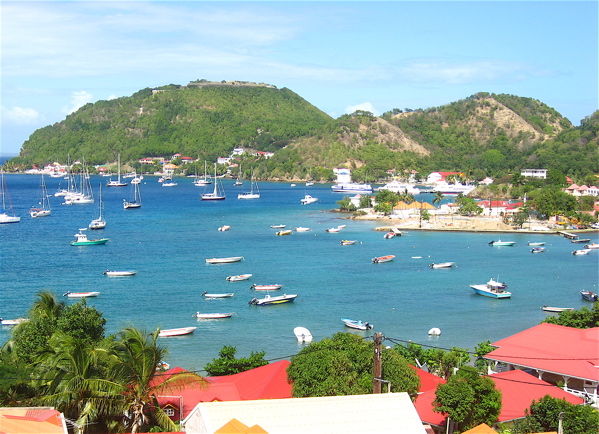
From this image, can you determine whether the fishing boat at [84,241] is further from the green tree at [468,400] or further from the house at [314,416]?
the house at [314,416]

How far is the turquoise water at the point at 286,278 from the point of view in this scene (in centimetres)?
2802

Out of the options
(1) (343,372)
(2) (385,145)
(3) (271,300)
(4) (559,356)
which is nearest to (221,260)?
(3) (271,300)

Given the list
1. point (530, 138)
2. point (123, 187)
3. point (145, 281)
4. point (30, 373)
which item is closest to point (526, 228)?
point (145, 281)

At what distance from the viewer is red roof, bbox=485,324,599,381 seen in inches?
674

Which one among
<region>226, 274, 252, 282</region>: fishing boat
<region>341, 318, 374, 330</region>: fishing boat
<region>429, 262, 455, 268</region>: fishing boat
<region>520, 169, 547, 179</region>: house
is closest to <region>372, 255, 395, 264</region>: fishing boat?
<region>429, 262, 455, 268</region>: fishing boat

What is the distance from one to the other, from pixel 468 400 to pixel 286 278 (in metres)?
25.8

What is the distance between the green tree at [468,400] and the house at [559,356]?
3955 millimetres

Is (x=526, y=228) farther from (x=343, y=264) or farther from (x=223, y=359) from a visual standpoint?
(x=223, y=359)

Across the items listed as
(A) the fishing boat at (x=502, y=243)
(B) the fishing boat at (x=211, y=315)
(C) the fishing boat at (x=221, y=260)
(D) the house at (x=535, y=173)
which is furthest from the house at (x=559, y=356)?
(D) the house at (x=535, y=173)

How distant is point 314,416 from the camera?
35.8ft

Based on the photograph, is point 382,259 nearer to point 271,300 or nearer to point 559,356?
point 271,300

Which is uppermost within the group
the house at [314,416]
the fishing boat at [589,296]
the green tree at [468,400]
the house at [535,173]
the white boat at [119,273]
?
the house at [535,173]

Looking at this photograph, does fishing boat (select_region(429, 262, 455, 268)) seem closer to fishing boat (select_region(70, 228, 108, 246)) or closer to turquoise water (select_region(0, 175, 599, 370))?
turquoise water (select_region(0, 175, 599, 370))

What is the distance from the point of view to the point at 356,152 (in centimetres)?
16450
